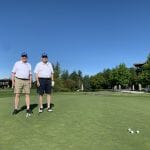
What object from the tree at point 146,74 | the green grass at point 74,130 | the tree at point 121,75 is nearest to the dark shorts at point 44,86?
the green grass at point 74,130

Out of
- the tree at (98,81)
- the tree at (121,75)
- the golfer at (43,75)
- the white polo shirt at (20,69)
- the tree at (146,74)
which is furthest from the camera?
the tree at (98,81)

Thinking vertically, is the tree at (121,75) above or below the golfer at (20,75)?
above

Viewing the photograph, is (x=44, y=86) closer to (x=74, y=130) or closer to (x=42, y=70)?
(x=42, y=70)

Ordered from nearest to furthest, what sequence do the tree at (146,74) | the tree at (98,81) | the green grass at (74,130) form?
the green grass at (74,130)
the tree at (146,74)
the tree at (98,81)

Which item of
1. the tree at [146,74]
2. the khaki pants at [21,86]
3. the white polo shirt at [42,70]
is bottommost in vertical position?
the khaki pants at [21,86]

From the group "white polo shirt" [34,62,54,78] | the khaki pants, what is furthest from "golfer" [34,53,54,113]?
the khaki pants

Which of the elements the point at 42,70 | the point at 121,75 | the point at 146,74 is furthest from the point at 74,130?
the point at 121,75

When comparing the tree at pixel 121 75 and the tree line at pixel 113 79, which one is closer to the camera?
the tree line at pixel 113 79

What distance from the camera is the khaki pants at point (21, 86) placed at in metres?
13.8

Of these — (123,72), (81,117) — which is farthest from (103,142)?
(123,72)

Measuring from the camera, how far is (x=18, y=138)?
33.6 ft

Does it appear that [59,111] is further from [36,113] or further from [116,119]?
[116,119]

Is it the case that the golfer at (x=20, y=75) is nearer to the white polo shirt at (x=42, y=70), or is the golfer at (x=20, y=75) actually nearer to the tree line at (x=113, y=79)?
the white polo shirt at (x=42, y=70)

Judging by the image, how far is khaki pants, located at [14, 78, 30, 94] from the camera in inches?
544
